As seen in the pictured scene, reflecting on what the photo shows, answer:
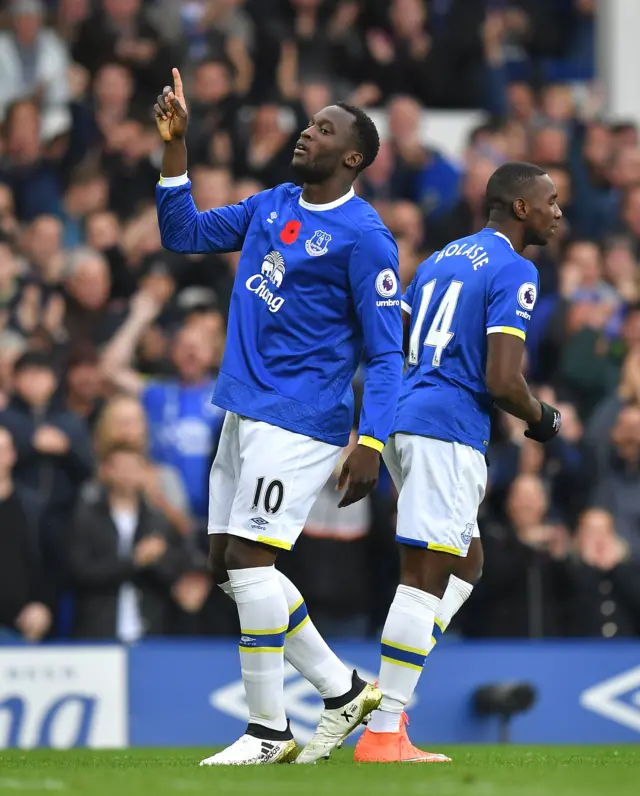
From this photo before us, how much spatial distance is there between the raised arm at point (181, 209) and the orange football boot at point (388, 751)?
210 centimetres

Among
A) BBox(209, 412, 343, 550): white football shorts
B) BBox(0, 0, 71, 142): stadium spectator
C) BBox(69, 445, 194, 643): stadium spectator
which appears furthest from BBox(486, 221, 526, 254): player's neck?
BBox(0, 0, 71, 142): stadium spectator

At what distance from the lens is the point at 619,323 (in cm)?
1302

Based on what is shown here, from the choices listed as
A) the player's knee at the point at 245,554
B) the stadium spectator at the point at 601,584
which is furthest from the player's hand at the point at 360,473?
the stadium spectator at the point at 601,584

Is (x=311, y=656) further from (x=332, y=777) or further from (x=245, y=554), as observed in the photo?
(x=332, y=777)

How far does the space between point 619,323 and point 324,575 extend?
3.89m

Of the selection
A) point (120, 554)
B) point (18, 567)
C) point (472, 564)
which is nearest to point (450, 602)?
point (472, 564)

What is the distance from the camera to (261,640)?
634 cm

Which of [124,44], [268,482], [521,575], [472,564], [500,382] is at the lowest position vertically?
[521,575]

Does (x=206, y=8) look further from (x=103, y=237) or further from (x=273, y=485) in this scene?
(x=273, y=485)

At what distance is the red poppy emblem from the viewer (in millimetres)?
→ 6602

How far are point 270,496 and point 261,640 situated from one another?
1.81 feet

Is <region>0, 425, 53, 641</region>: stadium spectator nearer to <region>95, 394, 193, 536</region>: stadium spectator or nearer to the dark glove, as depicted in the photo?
<region>95, 394, 193, 536</region>: stadium spectator

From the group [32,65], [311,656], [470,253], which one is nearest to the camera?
[311,656]

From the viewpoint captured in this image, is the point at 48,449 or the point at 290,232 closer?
the point at 290,232
